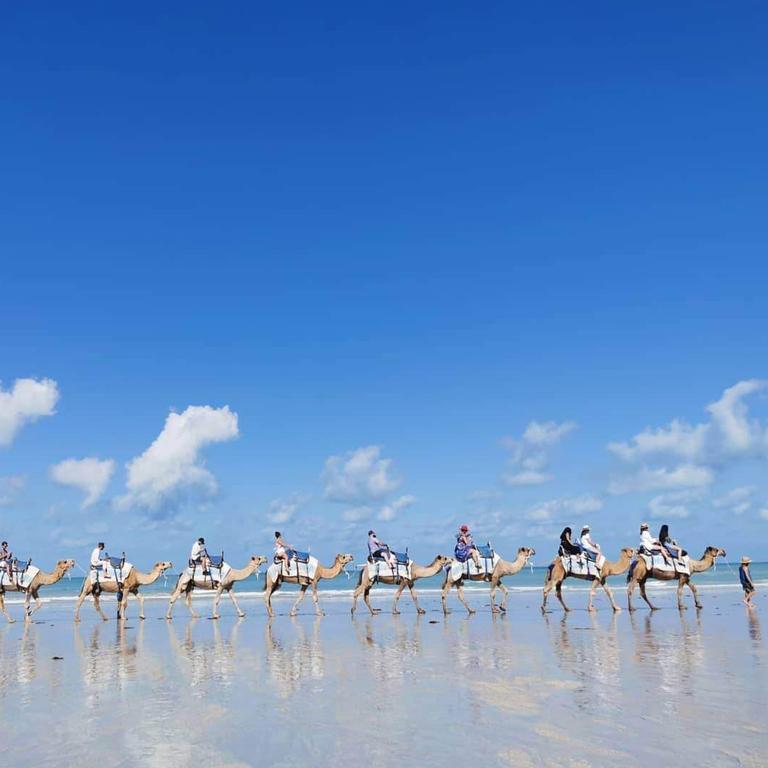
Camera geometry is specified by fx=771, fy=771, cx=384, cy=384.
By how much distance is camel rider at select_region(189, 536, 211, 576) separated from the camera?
25.8 m

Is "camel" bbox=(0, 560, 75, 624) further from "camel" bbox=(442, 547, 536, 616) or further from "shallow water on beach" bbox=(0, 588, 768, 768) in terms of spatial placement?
"camel" bbox=(442, 547, 536, 616)

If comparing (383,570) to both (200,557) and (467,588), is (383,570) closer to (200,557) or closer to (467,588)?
(200,557)

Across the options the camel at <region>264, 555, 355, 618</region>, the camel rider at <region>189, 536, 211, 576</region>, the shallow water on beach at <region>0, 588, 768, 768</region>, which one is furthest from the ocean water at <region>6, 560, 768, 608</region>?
the shallow water on beach at <region>0, 588, 768, 768</region>

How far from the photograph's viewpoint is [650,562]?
23.5 metres

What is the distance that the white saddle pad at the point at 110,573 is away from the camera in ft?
85.0

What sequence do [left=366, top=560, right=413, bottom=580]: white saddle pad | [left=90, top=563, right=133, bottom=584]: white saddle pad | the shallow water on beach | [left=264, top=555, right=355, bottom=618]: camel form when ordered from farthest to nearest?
[left=90, top=563, right=133, bottom=584]: white saddle pad
[left=366, top=560, right=413, bottom=580]: white saddle pad
[left=264, top=555, right=355, bottom=618]: camel
the shallow water on beach

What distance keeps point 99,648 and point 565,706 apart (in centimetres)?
1224

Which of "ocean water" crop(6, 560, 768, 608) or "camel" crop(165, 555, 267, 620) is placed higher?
"camel" crop(165, 555, 267, 620)

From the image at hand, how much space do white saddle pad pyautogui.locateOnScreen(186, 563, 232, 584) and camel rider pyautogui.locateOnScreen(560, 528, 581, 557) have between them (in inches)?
440

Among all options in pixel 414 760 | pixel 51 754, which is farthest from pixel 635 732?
pixel 51 754

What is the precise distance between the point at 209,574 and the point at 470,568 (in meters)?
8.71

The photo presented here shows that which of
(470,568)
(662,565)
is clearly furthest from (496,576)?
(662,565)

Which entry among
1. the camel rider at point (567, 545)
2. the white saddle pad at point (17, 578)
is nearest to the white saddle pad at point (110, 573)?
the white saddle pad at point (17, 578)

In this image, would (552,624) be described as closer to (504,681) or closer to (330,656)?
(330,656)
